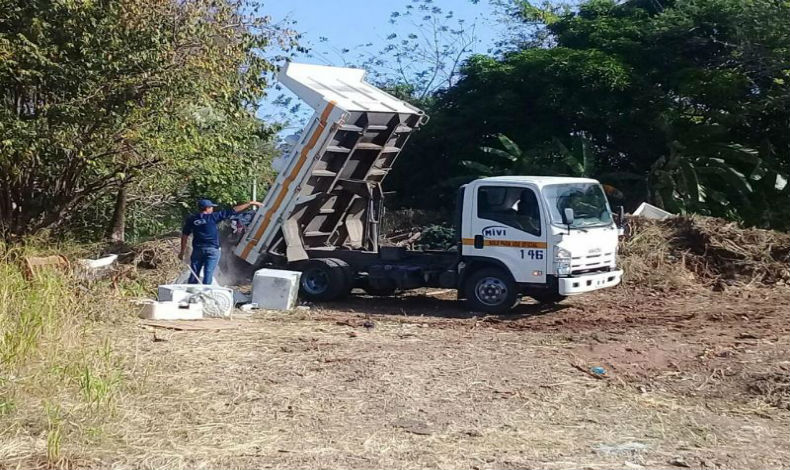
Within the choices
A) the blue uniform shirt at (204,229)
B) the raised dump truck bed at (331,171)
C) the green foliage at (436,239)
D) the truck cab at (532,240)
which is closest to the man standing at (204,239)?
the blue uniform shirt at (204,229)

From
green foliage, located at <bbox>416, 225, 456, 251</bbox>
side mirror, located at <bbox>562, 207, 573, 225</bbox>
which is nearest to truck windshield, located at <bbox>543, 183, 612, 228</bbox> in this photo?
side mirror, located at <bbox>562, 207, 573, 225</bbox>

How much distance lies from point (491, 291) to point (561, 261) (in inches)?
47.4

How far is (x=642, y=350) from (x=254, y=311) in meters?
5.58

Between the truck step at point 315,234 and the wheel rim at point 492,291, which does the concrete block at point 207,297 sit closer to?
the truck step at point 315,234

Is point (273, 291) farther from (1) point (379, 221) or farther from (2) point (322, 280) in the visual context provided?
(1) point (379, 221)

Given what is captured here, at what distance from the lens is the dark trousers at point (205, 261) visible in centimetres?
1288

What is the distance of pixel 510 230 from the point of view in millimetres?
12180

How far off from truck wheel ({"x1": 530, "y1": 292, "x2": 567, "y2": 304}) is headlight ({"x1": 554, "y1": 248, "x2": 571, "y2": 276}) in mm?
792

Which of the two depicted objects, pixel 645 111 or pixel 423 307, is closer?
pixel 423 307

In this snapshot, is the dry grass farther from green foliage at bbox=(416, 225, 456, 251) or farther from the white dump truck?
green foliage at bbox=(416, 225, 456, 251)

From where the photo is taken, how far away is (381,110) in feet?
44.3

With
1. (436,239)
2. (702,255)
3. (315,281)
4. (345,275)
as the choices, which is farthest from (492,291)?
(702,255)

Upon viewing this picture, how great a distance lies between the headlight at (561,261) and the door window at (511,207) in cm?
39

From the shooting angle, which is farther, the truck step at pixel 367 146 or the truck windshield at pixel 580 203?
the truck step at pixel 367 146
